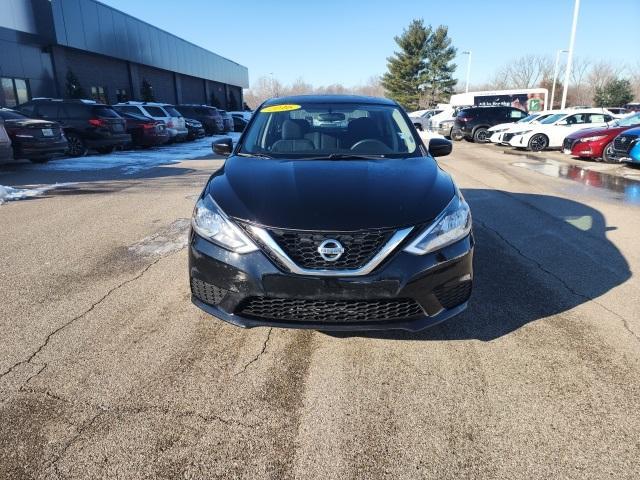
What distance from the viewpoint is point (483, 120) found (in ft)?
77.8

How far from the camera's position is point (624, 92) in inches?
2180

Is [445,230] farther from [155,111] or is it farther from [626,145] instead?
[155,111]

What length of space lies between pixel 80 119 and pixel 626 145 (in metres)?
15.4

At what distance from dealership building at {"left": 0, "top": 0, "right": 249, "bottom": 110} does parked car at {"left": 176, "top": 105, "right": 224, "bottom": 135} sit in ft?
16.9

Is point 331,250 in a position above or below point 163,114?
below

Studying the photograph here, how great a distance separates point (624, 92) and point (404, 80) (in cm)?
2652

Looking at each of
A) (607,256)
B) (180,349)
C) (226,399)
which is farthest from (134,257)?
(607,256)

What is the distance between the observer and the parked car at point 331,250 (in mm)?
2506

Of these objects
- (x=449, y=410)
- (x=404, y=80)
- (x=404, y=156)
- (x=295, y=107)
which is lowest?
(x=449, y=410)

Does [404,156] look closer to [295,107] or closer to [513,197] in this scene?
[295,107]

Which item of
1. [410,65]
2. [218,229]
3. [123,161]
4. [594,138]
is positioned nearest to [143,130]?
[123,161]

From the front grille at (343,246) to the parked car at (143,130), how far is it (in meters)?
16.4

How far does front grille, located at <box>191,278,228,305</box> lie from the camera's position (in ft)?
8.93

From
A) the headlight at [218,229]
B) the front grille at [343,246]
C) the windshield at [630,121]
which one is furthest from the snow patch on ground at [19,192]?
the windshield at [630,121]
